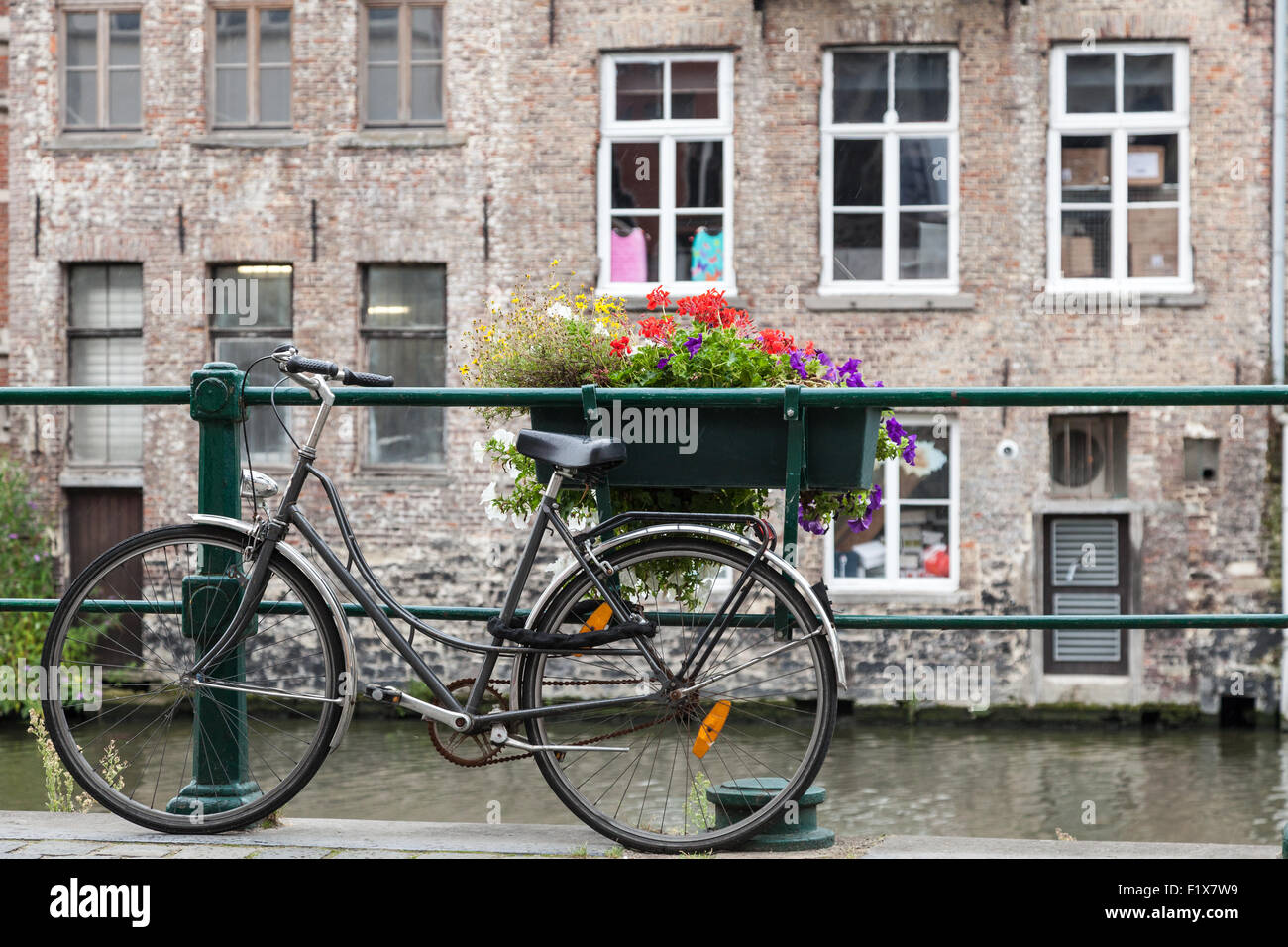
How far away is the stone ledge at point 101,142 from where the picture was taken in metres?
14.8

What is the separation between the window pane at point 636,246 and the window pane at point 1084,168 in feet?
13.1

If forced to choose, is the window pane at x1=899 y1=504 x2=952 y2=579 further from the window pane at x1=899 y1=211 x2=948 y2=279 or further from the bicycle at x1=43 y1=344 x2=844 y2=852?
the bicycle at x1=43 y1=344 x2=844 y2=852

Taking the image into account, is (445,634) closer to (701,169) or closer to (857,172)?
(701,169)

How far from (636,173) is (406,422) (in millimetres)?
3396

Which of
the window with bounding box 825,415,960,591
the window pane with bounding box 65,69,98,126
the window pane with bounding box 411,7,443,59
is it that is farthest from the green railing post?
the window pane with bounding box 65,69,98,126

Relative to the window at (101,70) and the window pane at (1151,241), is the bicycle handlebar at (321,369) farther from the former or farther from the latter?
the window at (101,70)

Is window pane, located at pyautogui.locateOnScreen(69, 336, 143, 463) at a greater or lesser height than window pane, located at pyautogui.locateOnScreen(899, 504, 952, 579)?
greater

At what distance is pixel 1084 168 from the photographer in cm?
1429

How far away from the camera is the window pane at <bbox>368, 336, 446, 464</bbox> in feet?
48.4

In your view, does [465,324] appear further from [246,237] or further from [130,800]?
[130,800]

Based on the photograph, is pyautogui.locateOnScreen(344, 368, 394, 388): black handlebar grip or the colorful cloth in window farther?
the colorful cloth in window

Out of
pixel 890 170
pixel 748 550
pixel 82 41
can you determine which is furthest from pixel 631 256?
pixel 748 550

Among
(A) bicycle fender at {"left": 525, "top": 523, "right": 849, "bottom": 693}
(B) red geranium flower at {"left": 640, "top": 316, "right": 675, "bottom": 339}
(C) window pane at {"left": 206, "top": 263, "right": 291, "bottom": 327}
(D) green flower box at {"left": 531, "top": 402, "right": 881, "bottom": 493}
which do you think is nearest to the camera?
(A) bicycle fender at {"left": 525, "top": 523, "right": 849, "bottom": 693}
